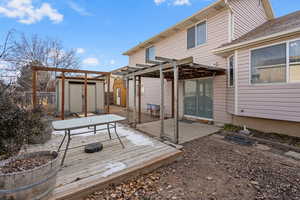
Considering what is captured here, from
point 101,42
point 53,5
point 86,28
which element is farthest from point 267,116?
point 101,42

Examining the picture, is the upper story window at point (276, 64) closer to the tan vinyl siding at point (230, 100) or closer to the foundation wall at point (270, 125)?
the tan vinyl siding at point (230, 100)

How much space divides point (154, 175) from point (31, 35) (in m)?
17.0

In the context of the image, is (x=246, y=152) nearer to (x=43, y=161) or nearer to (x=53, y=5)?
(x=43, y=161)

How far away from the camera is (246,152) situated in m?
3.59

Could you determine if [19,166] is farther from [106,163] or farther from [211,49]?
[211,49]

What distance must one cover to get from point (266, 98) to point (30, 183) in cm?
634

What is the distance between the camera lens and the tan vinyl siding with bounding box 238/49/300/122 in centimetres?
407

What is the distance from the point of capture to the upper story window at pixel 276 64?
4039 mm

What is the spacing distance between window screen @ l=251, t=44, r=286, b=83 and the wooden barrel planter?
6.33m

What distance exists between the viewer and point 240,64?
17.1ft

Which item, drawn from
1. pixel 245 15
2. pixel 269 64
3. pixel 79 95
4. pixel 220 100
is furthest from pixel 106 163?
pixel 245 15

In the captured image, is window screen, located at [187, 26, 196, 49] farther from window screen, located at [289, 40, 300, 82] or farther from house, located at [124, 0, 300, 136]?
window screen, located at [289, 40, 300, 82]

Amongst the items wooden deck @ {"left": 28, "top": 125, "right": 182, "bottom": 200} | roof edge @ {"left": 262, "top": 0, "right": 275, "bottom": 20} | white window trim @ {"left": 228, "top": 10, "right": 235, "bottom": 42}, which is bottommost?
wooden deck @ {"left": 28, "top": 125, "right": 182, "bottom": 200}

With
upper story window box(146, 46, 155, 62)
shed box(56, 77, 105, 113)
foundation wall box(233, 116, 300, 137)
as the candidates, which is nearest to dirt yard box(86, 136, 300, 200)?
foundation wall box(233, 116, 300, 137)
